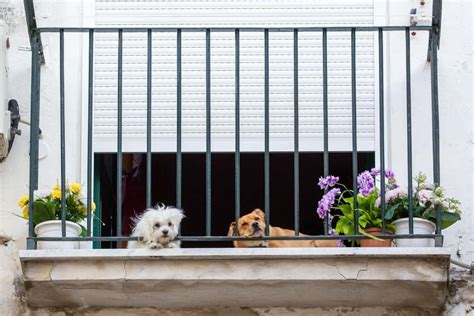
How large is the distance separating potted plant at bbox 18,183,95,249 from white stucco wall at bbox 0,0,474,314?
343 millimetres

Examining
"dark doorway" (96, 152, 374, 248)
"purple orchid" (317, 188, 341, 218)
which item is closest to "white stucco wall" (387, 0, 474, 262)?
"purple orchid" (317, 188, 341, 218)

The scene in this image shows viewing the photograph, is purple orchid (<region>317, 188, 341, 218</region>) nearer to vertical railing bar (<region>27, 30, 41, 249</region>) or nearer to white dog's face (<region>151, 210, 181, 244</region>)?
white dog's face (<region>151, 210, 181, 244</region>)

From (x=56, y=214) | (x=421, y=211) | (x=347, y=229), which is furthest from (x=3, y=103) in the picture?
(x=421, y=211)

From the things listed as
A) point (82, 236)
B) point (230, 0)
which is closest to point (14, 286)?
point (82, 236)

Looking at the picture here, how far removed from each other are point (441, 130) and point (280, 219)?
3.04 m

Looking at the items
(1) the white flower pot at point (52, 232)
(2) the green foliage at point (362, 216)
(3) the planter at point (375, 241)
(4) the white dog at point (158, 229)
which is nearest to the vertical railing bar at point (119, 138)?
(4) the white dog at point (158, 229)

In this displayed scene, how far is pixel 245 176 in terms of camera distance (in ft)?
38.9

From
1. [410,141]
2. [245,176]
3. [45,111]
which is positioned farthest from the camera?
[245,176]

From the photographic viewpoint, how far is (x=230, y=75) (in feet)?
31.2

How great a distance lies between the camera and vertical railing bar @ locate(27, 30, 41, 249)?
8.69 meters

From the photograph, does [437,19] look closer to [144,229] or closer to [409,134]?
[409,134]

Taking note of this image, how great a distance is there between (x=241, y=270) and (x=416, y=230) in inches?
36.6

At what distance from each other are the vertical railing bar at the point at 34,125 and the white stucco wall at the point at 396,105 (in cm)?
30

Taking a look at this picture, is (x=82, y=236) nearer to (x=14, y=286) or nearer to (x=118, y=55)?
(x=14, y=286)
